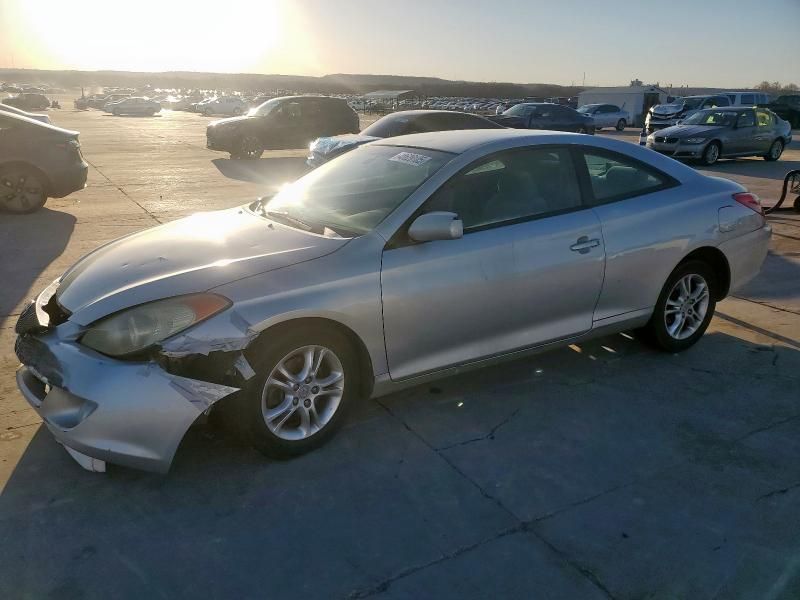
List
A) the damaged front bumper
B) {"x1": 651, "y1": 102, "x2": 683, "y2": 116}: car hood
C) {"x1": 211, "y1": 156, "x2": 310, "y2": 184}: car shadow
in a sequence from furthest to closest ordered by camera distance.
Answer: {"x1": 651, "y1": 102, "x2": 683, "y2": 116}: car hood → {"x1": 211, "y1": 156, "x2": 310, "y2": 184}: car shadow → the damaged front bumper

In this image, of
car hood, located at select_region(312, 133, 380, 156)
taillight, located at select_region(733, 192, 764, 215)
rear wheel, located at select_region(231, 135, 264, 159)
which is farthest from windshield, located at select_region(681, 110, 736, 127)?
taillight, located at select_region(733, 192, 764, 215)

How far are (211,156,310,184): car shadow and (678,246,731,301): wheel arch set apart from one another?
1030 cm

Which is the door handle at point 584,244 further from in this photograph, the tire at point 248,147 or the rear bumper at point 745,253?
the tire at point 248,147

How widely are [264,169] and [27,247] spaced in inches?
348

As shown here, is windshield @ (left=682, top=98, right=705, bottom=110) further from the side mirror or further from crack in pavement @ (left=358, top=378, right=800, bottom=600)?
the side mirror

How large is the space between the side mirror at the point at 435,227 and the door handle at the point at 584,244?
93 centimetres

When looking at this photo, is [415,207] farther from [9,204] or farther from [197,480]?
[9,204]

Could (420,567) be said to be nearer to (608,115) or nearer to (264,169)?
(264,169)

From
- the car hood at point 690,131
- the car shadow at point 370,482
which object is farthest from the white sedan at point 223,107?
the car shadow at point 370,482

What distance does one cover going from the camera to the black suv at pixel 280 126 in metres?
17.7

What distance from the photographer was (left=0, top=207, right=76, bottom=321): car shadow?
596 cm

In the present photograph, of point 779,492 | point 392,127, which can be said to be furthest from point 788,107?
point 779,492

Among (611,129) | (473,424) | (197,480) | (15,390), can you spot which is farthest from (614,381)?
(611,129)

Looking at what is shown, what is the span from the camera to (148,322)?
3.10 metres
